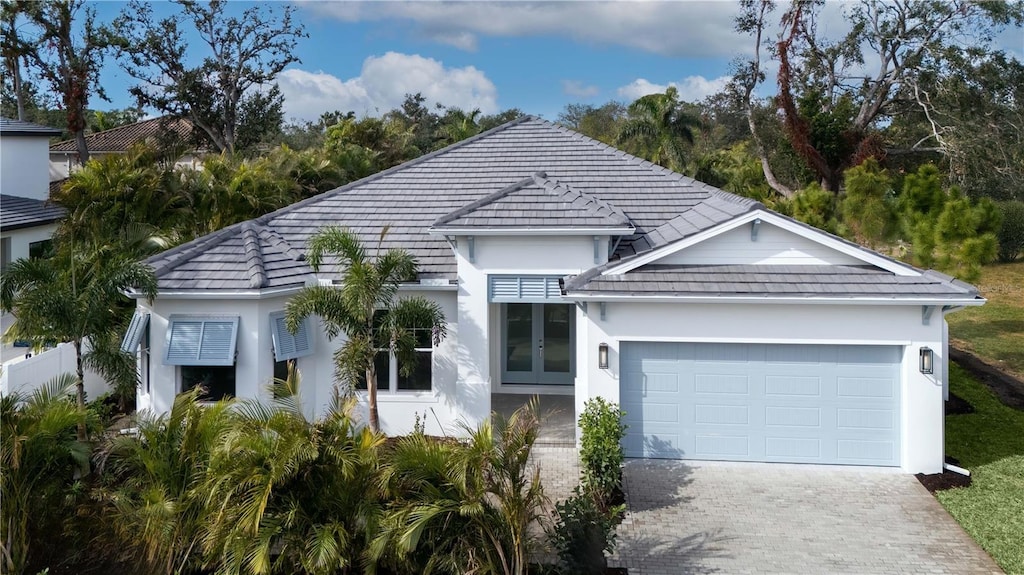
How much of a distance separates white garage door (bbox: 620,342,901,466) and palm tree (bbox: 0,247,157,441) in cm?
821

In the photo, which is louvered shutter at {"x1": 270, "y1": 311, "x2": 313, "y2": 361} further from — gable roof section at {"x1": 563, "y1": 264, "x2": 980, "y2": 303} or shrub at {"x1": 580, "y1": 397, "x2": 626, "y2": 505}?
shrub at {"x1": 580, "y1": 397, "x2": 626, "y2": 505}

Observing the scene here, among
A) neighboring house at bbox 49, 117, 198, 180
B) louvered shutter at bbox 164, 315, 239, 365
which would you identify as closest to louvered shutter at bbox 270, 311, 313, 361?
louvered shutter at bbox 164, 315, 239, 365

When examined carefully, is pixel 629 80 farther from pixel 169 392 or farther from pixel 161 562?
pixel 161 562

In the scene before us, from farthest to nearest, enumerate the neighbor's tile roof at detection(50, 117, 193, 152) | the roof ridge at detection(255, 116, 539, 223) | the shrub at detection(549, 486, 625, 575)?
the neighbor's tile roof at detection(50, 117, 193, 152) → the roof ridge at detection(255, 116, 539, 223) → the shrub at detection(549, 486, 625, 575)

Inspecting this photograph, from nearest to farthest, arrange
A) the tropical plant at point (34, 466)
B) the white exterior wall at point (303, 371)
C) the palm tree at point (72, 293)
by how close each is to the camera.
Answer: the tropical plant at point (34, 466) < the palm tree at point (72, 293) < the white exterior wall at point (303, 371)

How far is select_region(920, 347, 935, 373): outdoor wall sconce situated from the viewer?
38.7 ft

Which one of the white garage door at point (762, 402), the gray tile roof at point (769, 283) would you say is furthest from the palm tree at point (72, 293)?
the white garage door at point (762, 402)

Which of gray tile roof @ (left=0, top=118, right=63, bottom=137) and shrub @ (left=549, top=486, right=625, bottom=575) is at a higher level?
gray tile roof @ (left=0, top=118, right=63, bottom=137)

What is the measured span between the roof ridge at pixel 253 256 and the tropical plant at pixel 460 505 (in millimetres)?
6034

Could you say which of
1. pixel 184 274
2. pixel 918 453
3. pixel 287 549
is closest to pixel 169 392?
pixel 184 274

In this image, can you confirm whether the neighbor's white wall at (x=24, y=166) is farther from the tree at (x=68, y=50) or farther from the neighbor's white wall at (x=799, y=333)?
the neighbor's white wall at (x=799, y=333)

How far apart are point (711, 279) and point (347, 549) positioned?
733cm

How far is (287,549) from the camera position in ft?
26.4

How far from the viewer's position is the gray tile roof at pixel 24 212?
21.7 m
